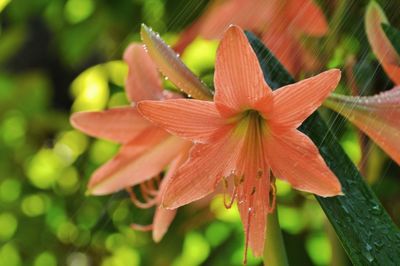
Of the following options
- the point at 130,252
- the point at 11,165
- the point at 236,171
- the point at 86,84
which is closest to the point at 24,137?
the point at 11,165

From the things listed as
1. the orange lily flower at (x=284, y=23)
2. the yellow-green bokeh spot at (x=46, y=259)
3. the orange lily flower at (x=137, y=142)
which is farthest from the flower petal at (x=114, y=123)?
the yellow-green bokeh spot at (x=46, y=259)

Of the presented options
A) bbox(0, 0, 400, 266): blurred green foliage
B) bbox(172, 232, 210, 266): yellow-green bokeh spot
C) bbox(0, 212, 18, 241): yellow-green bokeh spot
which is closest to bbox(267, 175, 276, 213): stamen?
bbox(0, 0, 400, 266): blurred green foliage

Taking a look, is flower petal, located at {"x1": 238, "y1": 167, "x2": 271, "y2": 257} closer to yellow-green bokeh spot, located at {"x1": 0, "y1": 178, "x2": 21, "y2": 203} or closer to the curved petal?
the curved petal

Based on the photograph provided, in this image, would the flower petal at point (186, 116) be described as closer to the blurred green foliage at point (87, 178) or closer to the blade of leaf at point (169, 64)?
the blade of leaf at point (169, 64)

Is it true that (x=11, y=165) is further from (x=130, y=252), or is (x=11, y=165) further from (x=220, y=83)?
(x=220, y=83)

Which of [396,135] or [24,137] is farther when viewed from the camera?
[24,137]

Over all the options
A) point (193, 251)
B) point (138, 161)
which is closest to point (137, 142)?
point (138, 161)
